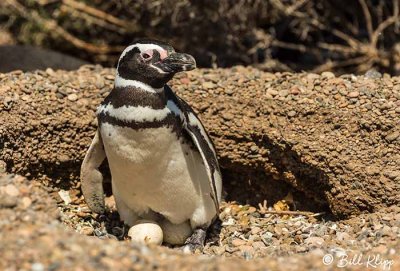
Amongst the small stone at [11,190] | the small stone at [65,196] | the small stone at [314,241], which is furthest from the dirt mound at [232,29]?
the small stone at [11,190]

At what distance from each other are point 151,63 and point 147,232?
89 centimetres

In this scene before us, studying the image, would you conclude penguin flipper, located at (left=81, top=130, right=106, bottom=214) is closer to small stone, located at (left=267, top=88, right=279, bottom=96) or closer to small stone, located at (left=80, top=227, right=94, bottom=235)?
small stone, located at (left=80, top=227, right=94, bottom=235)

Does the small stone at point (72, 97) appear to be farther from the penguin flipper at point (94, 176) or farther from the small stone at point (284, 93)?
the small stone at point (284, 93)

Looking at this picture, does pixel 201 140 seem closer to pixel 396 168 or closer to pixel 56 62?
pixel 396 168

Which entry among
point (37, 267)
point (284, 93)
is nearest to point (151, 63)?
point (284, 93)

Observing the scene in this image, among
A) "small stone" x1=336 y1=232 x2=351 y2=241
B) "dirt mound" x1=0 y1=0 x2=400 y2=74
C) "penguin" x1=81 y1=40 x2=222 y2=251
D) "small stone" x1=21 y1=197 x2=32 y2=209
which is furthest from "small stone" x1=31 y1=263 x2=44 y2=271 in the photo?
"dirt mound" x1=0 y1=0 x2=400 y2=74

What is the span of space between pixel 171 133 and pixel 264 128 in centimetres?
91

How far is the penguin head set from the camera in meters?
3.45

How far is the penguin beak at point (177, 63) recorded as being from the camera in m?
3.41

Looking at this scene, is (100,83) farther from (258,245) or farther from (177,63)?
(258,245)

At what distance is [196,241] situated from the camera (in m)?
3.94

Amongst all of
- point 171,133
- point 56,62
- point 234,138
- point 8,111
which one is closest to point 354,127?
point 234,138

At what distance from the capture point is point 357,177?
13.0 feet

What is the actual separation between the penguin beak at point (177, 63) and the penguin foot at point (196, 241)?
3.21 feet
